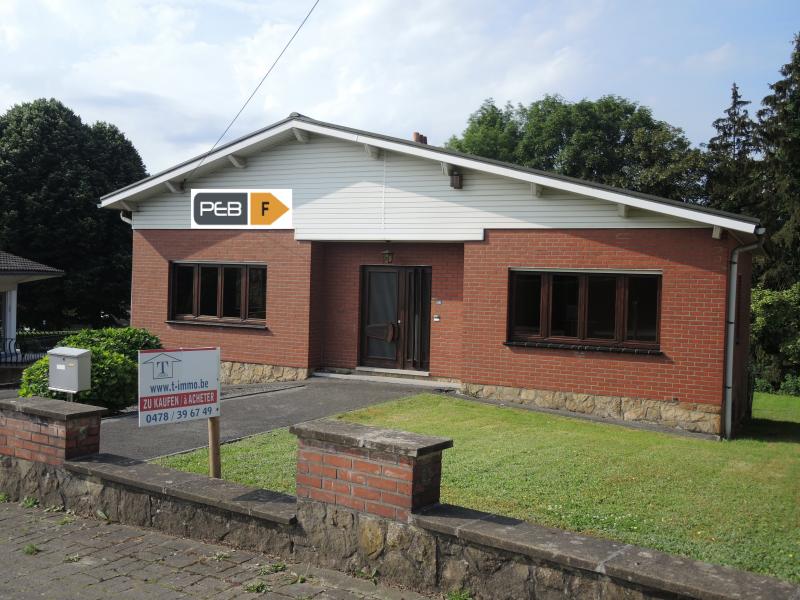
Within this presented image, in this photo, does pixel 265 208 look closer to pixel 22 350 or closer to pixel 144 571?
pixel 144 571

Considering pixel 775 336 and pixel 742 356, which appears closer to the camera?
pixel 742 356

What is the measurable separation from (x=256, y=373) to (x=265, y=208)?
3400mm

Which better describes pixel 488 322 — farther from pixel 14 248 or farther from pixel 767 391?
pixel 14 248

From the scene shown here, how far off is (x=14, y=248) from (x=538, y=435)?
1036 inches

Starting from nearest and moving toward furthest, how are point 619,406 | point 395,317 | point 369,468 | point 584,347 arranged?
1. point 369,468
2. point 619,406
3. point 584,347
4. point 395,317

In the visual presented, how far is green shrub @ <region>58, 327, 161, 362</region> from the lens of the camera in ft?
42.7

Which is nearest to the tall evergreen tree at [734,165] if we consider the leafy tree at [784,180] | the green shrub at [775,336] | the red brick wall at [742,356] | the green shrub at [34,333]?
the leafy tree at [784,180]

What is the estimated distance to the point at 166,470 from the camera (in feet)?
21.9

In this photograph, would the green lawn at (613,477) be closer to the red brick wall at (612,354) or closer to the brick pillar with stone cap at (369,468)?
the red brick wall at (612,354)

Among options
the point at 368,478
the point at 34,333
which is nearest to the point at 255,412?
the point at 368,478

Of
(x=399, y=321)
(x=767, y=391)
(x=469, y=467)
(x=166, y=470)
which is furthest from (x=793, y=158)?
(x=166, y=470)

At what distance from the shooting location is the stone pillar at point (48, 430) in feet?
22.8

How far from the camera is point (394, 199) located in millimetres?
14539

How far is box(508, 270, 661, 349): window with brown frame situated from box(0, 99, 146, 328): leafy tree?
22.8 m
